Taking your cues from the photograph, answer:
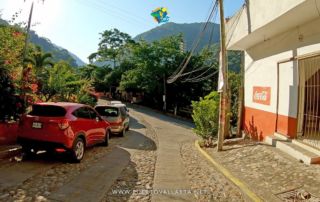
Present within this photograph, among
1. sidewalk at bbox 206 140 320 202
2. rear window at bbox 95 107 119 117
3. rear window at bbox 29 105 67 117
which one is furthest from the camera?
rear window at bbox 95 107 119 117

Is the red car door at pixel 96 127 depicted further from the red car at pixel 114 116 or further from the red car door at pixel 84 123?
the red car at pixel 114 116

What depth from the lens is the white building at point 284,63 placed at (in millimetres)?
8688

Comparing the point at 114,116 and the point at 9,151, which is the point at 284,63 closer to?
the point at 114,116

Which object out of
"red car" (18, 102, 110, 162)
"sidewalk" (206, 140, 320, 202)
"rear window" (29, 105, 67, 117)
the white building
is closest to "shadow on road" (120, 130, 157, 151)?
"sidewalk" (206, 140, 320, 202)

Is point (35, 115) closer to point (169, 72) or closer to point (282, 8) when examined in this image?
point (282, 8)

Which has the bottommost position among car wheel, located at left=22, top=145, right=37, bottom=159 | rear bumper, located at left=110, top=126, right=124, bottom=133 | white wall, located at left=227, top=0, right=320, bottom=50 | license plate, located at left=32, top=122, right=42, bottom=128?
rear bumper, located at left=110, top=126, right=124, bottom=133

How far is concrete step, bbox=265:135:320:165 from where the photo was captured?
7.60m

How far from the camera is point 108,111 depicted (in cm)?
1594

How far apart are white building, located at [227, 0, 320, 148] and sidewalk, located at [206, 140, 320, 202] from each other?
1294mm

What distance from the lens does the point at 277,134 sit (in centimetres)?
1073

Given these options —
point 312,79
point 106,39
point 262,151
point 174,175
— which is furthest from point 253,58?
point 106,39

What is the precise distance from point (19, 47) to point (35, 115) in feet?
13.0

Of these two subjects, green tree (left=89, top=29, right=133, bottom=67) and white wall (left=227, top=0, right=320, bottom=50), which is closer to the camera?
white wall (left=227, top=0, right=320, bottom=50)

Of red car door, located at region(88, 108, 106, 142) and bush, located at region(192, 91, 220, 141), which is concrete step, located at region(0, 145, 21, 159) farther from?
bush, located at region(192, 91, 220, 141)
